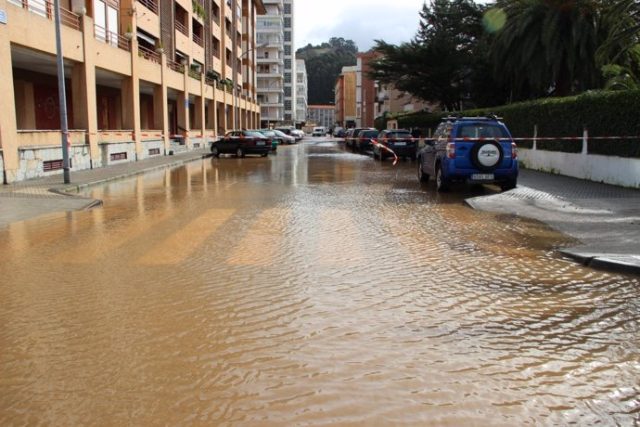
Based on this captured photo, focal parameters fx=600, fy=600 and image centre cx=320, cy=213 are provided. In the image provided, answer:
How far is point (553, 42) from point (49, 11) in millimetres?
22371

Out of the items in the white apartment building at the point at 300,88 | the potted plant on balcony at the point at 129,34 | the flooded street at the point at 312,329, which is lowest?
the flooded street at the point at 312,329

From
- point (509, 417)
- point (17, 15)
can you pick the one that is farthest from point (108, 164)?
point (509, 417)

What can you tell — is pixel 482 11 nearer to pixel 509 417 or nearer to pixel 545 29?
pixel 545 29

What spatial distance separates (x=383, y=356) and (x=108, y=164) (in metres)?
21.9

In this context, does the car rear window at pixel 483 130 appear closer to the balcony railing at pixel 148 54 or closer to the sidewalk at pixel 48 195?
the sidewalk at pixel 48 195

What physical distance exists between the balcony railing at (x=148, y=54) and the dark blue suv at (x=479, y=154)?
64.6ft

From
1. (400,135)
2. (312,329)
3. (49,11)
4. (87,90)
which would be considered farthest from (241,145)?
(312,329)

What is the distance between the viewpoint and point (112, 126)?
34938 millimetres

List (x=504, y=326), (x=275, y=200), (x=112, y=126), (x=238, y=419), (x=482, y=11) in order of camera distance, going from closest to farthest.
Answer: (x=238, y=419) → (x=504, y=326) → (x=275, y=200) → (x=112, y=126) → (x=482, y=11)

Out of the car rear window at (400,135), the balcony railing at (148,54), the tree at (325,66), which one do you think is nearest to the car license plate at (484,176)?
the car rear window at (400,135)

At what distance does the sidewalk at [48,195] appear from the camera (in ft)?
38.6

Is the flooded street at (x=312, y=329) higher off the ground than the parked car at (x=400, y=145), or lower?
lower

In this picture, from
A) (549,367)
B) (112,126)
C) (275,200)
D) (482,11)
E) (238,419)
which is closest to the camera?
(238,419)

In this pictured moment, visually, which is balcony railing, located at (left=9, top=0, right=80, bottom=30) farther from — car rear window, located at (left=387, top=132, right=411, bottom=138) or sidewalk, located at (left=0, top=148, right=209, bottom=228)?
car rear window, located at (left=387, top=132, right=411, bottom=138)
